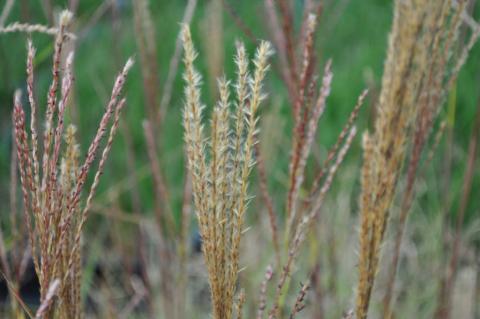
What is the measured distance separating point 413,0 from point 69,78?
1.61 ft

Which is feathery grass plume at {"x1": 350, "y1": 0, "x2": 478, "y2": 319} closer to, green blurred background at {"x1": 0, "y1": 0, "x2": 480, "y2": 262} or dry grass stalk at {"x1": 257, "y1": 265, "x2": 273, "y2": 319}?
dry grass stalk at {"x1": 257, "y1": 265, "x2": 273, "y2": 319}

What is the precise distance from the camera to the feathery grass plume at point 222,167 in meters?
0.71

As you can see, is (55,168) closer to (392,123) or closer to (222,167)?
(222,167)

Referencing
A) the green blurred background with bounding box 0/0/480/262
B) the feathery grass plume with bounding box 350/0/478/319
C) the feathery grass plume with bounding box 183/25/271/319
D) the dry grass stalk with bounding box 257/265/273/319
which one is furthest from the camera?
the green blurred background with bounding box 0/0/480/262

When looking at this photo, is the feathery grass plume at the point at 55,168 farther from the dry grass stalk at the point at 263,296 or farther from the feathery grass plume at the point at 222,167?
the dry grass stalk at the point at 263,296

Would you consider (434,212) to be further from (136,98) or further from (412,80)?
(412,80)

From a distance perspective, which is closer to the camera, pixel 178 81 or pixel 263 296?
pixel 263 296

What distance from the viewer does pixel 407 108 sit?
38.7 inches

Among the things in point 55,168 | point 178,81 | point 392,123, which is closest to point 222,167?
point 55,168

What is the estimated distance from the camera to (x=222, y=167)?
2.45 feet

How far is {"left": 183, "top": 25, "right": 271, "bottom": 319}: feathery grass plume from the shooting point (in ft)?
2.35

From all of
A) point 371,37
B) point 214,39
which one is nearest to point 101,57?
point 371,37

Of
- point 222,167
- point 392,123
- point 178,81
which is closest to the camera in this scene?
point 222,167

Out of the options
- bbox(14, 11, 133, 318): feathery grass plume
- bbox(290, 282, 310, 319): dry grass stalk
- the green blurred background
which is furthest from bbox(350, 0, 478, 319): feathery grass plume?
the green blurred background
